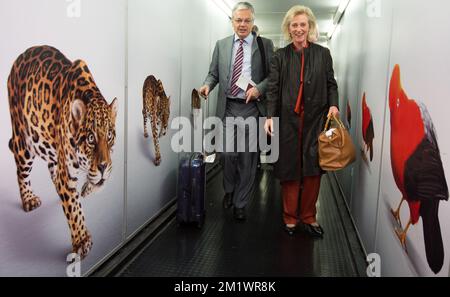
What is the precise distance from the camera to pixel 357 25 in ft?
11.6

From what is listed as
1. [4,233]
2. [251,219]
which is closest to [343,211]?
[251,219]

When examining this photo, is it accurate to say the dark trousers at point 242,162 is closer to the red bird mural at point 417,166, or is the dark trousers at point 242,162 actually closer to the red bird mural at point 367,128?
the red bird mural at point 367,128

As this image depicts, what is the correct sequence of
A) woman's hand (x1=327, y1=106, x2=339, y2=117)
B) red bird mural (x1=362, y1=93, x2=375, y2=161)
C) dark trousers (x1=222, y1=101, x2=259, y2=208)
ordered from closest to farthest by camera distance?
red bird mural (x1=362, y1=93, x2=375, y2=161) < woman's hand (x1=327, y1=106, x2=339, y2=117) < dark trousers (x1=222, y1=101, x2=259, y2=208)

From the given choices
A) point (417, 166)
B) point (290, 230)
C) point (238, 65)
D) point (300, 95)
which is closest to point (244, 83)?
point (238, 65)

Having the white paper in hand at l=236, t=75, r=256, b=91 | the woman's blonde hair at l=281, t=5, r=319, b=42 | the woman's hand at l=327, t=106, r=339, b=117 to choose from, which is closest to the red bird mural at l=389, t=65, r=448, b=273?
the woman's hand at l=327, t=106, r=339, b=117

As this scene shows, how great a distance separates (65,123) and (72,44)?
38cm

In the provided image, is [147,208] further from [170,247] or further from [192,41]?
[192,41]

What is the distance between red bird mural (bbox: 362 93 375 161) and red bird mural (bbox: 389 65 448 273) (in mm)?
570

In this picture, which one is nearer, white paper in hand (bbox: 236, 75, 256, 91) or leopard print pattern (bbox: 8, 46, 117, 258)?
leopard print pattern (bbox: 8, 46, 117, 258)
